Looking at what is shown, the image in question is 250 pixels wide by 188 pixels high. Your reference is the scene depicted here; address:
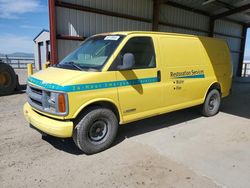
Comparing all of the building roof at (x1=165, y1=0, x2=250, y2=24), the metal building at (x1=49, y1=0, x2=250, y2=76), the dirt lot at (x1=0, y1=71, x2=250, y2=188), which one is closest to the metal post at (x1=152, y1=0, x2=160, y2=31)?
the metal building at (x1=49, y1=0, x2=250, y2=76)

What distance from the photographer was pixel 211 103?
6.49m

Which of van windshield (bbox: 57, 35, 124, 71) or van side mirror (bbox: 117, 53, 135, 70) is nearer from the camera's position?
van side mirror (bbox: 117, 53, 135, 70)

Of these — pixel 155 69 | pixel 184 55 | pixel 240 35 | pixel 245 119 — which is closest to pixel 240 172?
pixel 155 69

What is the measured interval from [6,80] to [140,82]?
6850mm

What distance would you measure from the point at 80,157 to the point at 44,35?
17120mm

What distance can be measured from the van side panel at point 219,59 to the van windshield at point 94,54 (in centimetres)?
278

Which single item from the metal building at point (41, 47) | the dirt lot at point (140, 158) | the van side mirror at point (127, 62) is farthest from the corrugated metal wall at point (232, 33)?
the van side mirror at point (127, 62)

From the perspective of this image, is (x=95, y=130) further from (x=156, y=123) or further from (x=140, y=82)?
(x=156, y=123)

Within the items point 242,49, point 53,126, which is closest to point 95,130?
point 53,126

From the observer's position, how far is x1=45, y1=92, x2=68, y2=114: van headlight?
3575 mm

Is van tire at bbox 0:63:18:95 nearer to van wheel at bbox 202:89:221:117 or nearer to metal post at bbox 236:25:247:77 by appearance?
van wheel at bbox 202:89:221:117

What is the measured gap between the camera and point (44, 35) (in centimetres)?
1889

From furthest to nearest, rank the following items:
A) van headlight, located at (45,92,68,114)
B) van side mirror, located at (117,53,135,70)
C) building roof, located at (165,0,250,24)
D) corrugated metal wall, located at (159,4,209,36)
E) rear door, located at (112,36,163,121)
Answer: building roof, located at (165,0,250,24) < corrugated metal wall, located at (159,4,209,36) < rear door, located at (112,36,163,121) < van side mirror, located at (117,53,135,70) < van headlight, located at (45,92,68,114)

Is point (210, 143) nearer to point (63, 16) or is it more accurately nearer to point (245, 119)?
point (245, 119)
